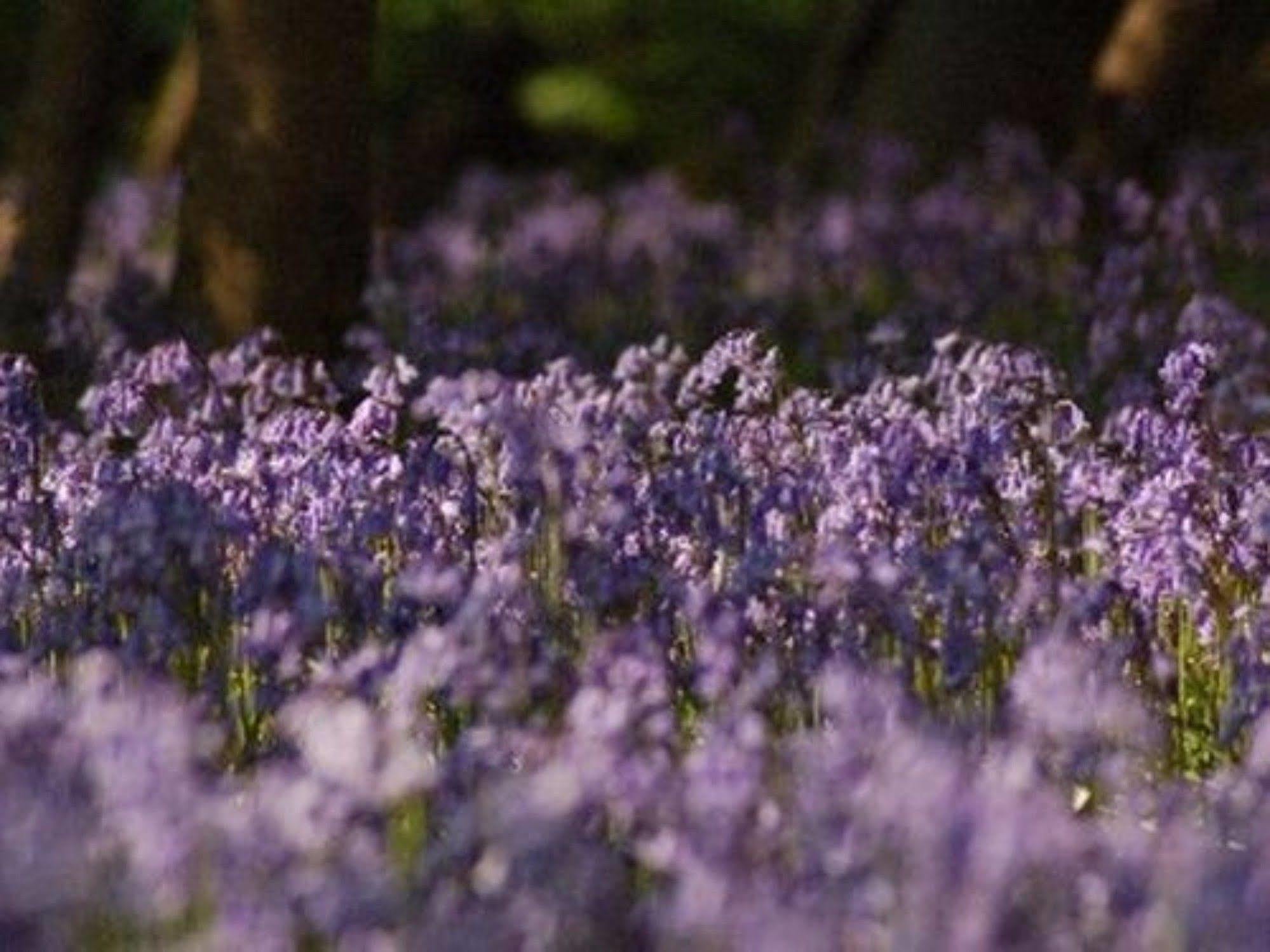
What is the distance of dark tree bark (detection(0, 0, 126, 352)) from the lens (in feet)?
36.4

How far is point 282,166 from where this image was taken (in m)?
9.40

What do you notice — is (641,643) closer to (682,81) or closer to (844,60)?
(844,60)

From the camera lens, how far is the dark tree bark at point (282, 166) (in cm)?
931

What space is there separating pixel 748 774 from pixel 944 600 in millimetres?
1732

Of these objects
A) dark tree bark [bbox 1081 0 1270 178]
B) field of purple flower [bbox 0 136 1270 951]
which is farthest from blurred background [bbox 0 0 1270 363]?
field of purple flower [bbox 0 136 1270 951]

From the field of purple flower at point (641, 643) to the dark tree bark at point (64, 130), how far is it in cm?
102

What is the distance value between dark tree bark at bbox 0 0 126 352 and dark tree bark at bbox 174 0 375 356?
4.92 ft

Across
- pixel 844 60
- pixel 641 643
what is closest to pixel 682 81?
pixel 844 60

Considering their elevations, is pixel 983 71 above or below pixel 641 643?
above

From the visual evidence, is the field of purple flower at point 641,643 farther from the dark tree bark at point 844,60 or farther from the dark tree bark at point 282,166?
the dark tree bark at point 844,60

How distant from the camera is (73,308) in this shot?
991cm

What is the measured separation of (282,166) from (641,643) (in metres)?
4.40

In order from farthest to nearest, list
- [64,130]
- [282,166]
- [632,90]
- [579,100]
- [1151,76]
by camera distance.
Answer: [632,90] < [579,100] < [1151,76] < [64,130] < [282,166]

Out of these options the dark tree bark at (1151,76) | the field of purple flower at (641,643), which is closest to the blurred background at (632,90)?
the dark tree bark at (1151,76)
